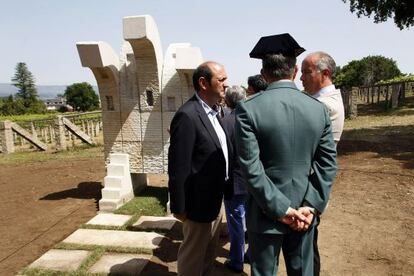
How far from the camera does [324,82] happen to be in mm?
2910

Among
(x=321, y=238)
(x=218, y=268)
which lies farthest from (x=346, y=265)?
(x=218, y=268)

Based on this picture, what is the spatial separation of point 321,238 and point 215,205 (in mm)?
2257

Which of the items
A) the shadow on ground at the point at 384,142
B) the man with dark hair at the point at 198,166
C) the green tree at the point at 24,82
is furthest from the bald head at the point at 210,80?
the green tree at the point at 24,82

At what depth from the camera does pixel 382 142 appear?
10.3 meters

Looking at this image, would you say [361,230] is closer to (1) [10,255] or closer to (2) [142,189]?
(2) [142,189]

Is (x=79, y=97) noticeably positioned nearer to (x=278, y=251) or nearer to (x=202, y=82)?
(x=202, y=82)

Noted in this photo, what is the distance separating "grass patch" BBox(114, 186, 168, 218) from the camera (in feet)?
18.0

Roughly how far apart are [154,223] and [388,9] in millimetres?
12631

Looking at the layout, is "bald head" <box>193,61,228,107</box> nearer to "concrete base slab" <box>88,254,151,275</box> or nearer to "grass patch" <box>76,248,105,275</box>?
"concrete base slab" <box>88,254,151,275</box>

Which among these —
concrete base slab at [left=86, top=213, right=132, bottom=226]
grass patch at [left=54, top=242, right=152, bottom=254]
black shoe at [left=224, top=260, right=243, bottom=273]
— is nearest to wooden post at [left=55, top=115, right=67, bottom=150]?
concrete base slab at [left=86, top=213, right=132, bottom=226]

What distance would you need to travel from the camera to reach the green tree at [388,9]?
1282cm

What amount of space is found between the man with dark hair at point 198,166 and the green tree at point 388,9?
1251cm

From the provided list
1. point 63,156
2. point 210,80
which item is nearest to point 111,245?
point 210,80

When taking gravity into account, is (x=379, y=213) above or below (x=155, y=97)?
below
